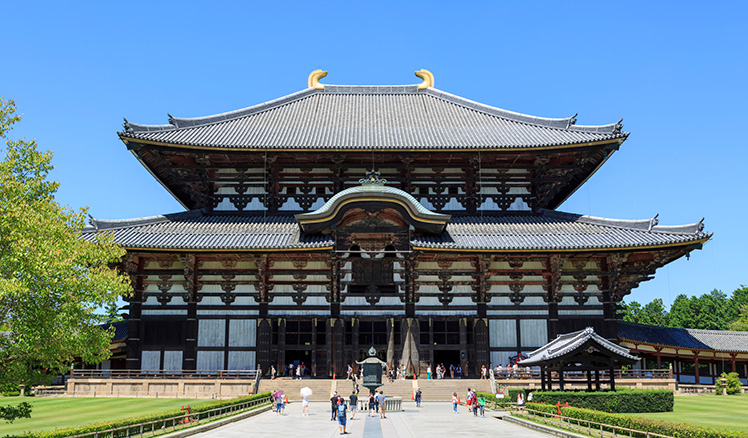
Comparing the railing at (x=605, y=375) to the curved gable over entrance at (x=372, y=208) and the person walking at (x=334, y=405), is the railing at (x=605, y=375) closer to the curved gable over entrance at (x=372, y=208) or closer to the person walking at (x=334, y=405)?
the curved gable over entrance at (x=372, y=208)

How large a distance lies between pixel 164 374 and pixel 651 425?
2770 centimetres

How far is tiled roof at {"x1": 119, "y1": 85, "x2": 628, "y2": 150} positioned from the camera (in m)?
42.6

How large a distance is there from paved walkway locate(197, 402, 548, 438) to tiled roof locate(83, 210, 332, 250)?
11380 millimetres

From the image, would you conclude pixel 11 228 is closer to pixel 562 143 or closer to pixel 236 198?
pixel 236 198

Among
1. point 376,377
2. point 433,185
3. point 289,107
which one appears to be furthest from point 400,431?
point 289,107

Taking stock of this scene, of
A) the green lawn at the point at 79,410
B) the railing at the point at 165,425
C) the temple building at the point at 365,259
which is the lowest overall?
the green lawn at the point at 79,410

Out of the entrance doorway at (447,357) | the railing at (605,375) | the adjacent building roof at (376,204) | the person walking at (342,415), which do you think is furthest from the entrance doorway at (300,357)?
the person walking at (342,415)

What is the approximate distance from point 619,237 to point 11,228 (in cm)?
3285

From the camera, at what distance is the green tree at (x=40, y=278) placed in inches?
703

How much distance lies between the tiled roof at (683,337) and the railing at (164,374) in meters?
24.8

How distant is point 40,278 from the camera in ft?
59.8

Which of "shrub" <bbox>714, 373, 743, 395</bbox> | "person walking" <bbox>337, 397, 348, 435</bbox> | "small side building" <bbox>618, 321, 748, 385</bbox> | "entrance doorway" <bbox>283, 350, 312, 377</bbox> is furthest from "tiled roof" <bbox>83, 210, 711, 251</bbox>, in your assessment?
"person walking" <bbox>337, 397, 348, 435</bbox>

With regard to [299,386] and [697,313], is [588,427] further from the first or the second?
[697,313]

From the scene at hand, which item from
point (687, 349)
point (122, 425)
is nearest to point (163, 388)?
point (122, 425)
